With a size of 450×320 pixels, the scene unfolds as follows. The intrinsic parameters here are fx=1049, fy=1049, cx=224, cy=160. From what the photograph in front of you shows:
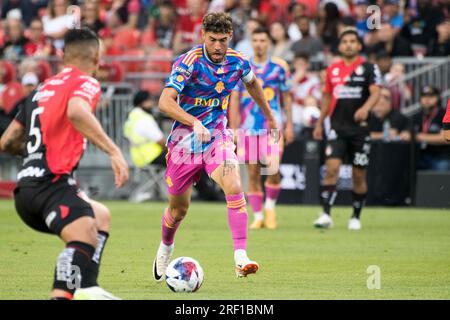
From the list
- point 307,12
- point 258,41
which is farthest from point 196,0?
point 258,41

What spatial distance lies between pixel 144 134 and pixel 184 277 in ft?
39.6

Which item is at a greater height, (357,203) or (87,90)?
(87,90)

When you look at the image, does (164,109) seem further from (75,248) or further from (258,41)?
(258,41)

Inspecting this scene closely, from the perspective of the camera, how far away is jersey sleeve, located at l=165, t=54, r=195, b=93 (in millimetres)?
10328

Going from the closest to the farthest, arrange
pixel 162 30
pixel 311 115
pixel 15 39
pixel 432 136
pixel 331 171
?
1. pixel 331 171
2. pixel 432 136
3. pixel 311 115
4. pixel 162 30
5. pixel 15 39

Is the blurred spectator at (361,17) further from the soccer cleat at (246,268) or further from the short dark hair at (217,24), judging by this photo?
the soccer cleat at (246,268)

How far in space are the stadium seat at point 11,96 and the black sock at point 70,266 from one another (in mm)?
16293

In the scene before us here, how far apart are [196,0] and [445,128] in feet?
47.1

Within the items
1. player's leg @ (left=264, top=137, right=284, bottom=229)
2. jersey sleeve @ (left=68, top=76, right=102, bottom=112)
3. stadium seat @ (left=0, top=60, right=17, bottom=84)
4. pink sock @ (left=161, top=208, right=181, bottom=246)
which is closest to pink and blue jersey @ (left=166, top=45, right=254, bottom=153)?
pink sock @ (left=161, top=208, right=181, bottom=246)

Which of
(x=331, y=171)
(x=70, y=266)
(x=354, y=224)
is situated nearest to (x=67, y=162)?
(x=70, y=266)

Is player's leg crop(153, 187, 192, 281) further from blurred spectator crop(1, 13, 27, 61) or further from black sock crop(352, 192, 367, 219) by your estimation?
blurred spectator crop(1, 13, 27, 61)

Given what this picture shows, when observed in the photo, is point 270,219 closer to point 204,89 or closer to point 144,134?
point 144,134

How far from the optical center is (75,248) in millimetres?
7676

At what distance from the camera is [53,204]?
782cm
